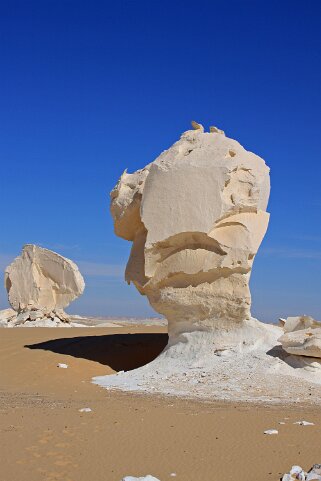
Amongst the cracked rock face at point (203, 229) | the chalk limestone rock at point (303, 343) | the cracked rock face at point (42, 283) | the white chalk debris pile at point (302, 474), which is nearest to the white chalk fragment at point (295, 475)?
the white chalk debris pile at point (302, 474)

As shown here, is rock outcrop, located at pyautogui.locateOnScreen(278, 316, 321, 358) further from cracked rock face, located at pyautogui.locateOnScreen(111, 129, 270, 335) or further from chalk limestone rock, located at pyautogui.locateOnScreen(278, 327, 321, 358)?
cracked rock face, located at pyautogui.locateOnScreen(111, 129, 270, 335)

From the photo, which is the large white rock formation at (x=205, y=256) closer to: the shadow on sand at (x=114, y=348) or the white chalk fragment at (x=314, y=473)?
the shadow on sand at (x=114, y=348)

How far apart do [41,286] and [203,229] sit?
16.2m

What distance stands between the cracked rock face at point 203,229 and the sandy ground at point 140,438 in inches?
111

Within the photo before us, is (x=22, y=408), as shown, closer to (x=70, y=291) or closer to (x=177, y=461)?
(x=177, y=461)

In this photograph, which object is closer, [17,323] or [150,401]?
[150,401]

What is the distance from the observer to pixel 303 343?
1030 centimetres

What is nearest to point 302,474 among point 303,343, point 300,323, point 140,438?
point 140,438

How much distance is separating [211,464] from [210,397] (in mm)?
3803

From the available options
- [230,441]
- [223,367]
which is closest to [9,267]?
[223,367]

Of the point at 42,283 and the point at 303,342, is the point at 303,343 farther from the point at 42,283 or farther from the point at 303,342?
the point at 42,283

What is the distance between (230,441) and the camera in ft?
19.6

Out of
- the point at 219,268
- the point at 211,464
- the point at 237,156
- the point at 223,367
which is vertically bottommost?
the point at 211,464

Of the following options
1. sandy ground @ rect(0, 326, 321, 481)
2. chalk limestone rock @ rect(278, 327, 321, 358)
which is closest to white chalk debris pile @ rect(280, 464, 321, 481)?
sandy ground @ rect(0, 326, 321, 481)
